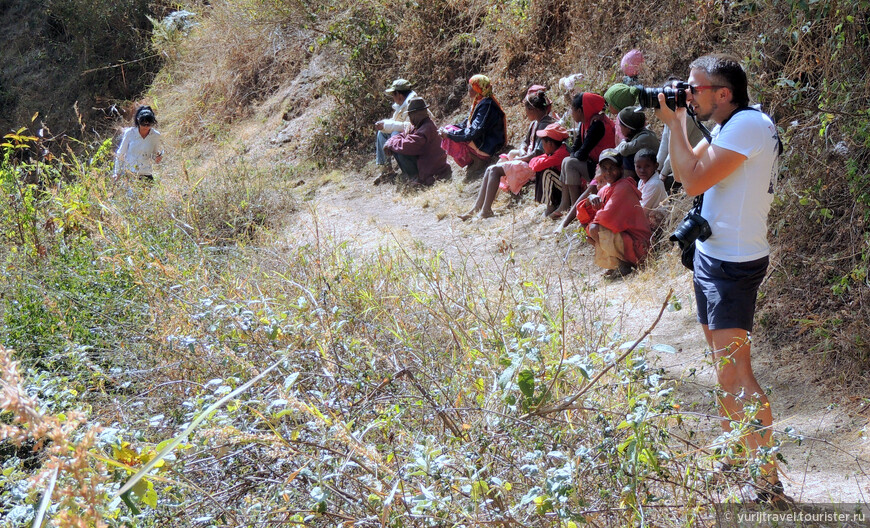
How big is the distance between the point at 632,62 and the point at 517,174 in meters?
1.45

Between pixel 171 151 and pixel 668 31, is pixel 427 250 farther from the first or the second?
pixel 171 151

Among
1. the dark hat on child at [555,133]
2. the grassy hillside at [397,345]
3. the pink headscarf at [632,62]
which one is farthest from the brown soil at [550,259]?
the pink headscarf at [632,62]

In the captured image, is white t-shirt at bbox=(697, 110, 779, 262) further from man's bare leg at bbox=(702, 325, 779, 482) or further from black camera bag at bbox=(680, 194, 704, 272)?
man's bare leg at bbox=(702, 325, 779, 482)

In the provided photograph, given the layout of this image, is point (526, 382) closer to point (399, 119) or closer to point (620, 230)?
point (620, 230)

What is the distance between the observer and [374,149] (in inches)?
415

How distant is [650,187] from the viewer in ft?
18.2

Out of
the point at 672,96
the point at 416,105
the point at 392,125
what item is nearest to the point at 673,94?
the point at 672,96

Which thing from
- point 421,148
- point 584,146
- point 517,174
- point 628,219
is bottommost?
point 421,148

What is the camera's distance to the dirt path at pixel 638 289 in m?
3.09

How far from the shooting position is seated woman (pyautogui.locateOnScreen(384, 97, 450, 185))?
29.3 feet

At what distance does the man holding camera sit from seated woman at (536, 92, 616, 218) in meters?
3.85

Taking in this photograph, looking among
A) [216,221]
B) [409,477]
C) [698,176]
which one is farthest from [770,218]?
[216,221]

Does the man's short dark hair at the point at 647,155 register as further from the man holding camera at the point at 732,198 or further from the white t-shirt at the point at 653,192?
the man holding camera at the point at 732,198

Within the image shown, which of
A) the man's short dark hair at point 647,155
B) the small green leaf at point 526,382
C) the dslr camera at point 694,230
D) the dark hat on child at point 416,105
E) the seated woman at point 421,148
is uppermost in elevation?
the dslr camera at point 694,230
